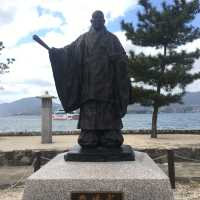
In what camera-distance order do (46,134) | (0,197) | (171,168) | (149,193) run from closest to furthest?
(149,193) → (0,197) → (171,168) → (46,134)

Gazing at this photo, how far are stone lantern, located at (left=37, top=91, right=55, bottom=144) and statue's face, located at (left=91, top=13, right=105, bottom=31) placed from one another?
11797 millimetres

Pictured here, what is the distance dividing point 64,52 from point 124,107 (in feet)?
3.84

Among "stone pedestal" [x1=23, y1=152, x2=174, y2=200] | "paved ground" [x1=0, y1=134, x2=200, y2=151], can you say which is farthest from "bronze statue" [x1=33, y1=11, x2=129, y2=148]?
"paved ground" [x1=0, y1=134, x2=200, y2=151]

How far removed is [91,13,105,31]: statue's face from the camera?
7605 millimetres

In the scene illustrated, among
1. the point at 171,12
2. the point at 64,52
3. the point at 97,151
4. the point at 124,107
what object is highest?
the point at 171,12

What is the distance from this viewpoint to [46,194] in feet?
20.1

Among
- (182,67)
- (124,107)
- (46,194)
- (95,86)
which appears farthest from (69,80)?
(182,67)

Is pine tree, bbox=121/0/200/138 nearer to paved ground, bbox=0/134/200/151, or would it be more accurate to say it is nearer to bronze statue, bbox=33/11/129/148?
paved ground, bbox=0/134/200/151

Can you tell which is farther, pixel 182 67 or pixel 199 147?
pixel 182 67

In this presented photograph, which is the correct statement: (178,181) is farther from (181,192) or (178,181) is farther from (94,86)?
(94,86)

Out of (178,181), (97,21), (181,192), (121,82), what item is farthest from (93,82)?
(178,181)

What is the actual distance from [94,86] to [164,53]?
1606 centimetres

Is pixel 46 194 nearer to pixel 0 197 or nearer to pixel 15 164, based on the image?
pixel 0 197

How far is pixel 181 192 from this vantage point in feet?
34.5
